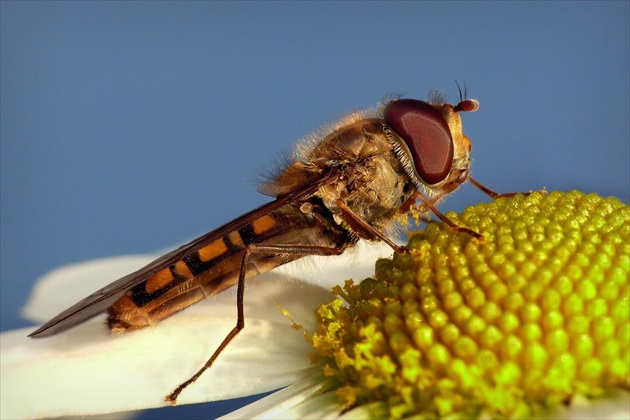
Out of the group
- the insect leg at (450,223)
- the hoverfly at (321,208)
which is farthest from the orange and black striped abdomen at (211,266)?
the insect leg at (450,223)

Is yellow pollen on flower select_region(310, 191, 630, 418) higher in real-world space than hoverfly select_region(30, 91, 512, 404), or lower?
lower

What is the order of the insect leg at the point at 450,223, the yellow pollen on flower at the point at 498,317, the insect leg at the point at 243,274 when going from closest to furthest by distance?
1. the yellow pollen on flower at the point at 498,317
2. the insect leg at the point at 450,223
3. the insect leg at the point at 243,274

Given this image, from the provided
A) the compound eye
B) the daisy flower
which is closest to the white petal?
the daisy flower

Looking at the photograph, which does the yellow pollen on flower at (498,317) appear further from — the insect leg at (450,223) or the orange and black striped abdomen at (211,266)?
the orange and black striped abdomen at (211,266)

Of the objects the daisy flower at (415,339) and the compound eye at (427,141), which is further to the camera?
the compound eye at (427,141)

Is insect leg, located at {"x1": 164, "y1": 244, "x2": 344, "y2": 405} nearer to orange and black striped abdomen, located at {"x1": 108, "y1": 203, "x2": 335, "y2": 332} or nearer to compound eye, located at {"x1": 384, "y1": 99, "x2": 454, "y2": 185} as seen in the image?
orange and black striped abdomen, located at {"x1": 108, "y1": 203, "x2": 335, "y2": 332}

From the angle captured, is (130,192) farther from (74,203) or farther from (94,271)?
(94,271)

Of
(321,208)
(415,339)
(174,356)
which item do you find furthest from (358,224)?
A: (174,356)
